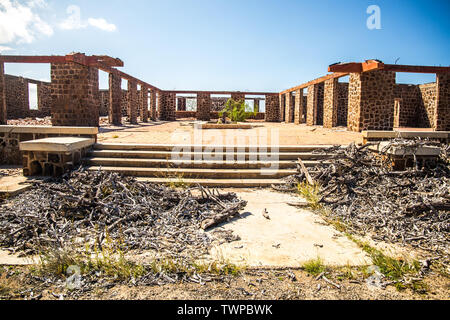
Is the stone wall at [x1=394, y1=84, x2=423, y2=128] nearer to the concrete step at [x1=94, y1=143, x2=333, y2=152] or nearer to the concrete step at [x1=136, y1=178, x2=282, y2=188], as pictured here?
the concrete step at [x1=94, y1=143, x2=333, y2=152]

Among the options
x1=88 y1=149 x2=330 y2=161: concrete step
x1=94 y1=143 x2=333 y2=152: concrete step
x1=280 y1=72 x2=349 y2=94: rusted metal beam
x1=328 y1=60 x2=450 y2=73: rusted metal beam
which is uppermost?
x1=280 y1=72 x2=349 y2=94: rusted metal beam

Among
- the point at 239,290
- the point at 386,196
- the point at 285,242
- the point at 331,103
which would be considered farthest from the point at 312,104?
the point at 239,290

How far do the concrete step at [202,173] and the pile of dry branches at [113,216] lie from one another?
2.60 feet

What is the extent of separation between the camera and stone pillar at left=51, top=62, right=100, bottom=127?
11.6 metres

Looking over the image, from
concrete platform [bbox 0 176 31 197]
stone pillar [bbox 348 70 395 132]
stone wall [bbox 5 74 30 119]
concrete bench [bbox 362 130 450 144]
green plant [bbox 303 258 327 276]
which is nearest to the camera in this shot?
green plant [bbox 303 258 327 276]

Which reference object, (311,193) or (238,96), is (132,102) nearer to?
(238,96)

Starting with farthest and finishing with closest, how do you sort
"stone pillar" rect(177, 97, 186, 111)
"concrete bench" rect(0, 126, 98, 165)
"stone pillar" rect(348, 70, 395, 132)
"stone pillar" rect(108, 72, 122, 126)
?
"stone pillar" rect(177, 97, 186, 111), "stone pillar" rect(108, 72, 122, 126), "stone pillar" rect(348, 70, 395, 132), "concrete bench" rect(0, 126, 98, 165)

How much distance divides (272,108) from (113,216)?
23.0m

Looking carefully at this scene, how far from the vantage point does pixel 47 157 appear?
17.6 ft

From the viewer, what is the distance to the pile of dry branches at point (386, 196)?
11.2 feet

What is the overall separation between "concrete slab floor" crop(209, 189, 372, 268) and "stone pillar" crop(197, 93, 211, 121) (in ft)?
69.6

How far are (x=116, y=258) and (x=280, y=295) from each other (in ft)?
5.21

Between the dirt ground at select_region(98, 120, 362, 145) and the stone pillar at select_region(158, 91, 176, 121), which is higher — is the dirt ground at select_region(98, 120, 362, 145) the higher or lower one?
the lower one

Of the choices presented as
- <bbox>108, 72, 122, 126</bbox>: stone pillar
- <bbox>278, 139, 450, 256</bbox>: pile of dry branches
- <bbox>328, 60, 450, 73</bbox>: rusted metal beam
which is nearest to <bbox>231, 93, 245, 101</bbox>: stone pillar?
<bbox>108, 72, 122, 126</bbox>: stone pillar
